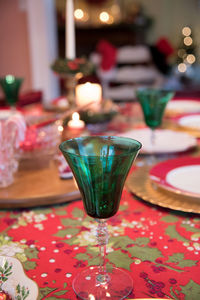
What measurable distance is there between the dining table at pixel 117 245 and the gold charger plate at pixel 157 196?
20mm

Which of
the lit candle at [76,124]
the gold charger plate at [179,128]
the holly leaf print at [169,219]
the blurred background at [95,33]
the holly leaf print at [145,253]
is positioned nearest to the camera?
the holly leaf print at [145,253]

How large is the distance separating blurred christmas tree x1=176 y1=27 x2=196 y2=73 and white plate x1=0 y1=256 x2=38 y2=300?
490cm

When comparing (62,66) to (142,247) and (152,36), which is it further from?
(152,36)

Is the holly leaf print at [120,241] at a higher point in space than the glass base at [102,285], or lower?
lower

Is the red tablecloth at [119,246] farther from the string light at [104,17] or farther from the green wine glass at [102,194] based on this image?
the string light at [104,17]

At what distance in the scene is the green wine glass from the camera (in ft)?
1.77

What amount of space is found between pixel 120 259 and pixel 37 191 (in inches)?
12.1

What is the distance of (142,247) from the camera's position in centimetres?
68

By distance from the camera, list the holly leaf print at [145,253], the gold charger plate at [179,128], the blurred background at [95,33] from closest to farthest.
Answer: the holly leaf print at [145,253] → the gold charger plate at [179,128] → the blurred background at [95,33]

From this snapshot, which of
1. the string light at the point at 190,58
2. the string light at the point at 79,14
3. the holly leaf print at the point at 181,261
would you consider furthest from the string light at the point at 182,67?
the holly leaf print at the point at 181,261

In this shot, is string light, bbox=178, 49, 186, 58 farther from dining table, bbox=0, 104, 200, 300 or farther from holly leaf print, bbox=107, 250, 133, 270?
holly leaf print, bbox=107, 250, 133, 270

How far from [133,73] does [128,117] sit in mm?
3420

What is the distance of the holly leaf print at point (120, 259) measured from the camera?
62 cm

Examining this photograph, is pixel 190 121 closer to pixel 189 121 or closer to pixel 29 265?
pixel 189 121
